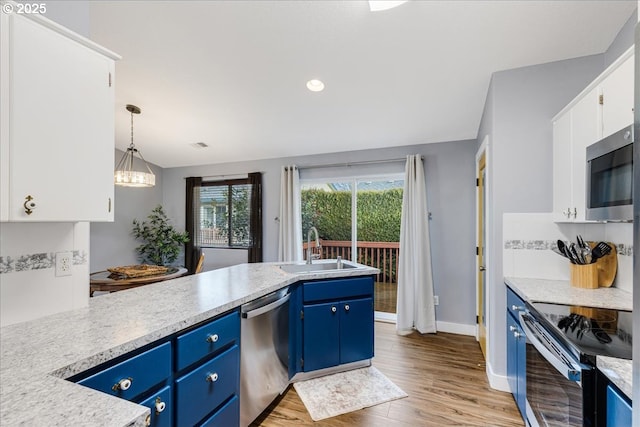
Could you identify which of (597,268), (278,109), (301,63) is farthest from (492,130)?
(278,109)

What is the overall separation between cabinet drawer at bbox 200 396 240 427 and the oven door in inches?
63.5

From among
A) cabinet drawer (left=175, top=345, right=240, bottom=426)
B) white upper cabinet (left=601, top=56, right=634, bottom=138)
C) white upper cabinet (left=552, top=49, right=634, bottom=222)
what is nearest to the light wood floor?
cabinet drawer (left=175, top=345, right=240, bottom=426)

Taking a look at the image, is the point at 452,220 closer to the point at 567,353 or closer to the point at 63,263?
the point at 567,353

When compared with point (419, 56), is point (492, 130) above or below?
below

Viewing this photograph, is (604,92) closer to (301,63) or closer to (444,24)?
(444,24)

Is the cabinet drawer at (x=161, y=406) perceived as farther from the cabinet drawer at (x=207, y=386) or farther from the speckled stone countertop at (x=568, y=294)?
the speckled stone countertop at (x=568, y=294)

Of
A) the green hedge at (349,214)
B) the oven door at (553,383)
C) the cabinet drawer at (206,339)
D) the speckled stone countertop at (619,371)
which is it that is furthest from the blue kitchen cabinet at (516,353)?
the green hedge at (349,214)

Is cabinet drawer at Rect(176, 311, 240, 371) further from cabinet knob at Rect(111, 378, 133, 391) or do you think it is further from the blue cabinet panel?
the blue cabinet panel

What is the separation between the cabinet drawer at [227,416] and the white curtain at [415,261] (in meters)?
2.43

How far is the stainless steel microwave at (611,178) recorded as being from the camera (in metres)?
1.32

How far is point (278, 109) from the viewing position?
334cm

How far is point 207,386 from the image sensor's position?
1495 mm

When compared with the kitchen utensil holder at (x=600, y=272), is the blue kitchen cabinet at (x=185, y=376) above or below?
below

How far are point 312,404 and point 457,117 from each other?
10.1 feet
